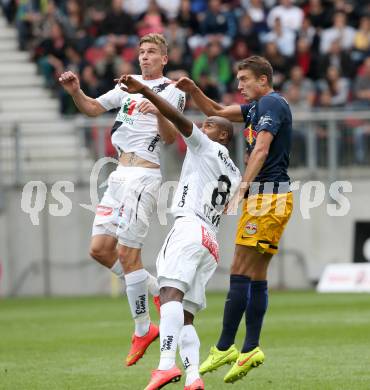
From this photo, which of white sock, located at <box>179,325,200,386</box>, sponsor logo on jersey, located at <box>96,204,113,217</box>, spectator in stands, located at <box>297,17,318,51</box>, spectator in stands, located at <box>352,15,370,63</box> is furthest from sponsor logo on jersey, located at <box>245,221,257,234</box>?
spectator in stands, located at <box>297,17,318,51</box>

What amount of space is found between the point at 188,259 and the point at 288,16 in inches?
666

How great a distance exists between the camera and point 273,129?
10.1 metres

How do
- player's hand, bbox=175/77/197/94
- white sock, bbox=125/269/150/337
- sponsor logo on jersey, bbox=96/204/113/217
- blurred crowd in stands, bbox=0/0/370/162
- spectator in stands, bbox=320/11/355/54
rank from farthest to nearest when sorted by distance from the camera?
spectator in stands, bbox=320/11/355/54, blurred crowd in stands, bbox=0/0/370/162, sponsor logo on jersey, bbox=96/204/113/217, white sock, bbox=125/269/150/337, player's hand, bbox=175/77/197/94

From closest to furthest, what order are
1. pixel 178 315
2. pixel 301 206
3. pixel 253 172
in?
pixel 178 315
pixel 253 172
pixel 301 206

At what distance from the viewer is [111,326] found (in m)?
15.5

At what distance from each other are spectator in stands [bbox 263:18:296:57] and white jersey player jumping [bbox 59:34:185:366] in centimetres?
1326

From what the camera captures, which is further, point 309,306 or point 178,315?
point 309,306

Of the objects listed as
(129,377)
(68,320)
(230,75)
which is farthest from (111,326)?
(230,75)

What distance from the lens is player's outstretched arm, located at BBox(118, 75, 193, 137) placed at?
899cm

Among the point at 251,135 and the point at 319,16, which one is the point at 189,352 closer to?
the point at 251,135

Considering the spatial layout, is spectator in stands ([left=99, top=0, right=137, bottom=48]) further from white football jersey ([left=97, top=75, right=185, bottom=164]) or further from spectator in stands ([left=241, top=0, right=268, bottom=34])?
white football jersey ([left=97, top=75, right=185, bottom=164])

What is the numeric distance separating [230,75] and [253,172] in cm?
1467

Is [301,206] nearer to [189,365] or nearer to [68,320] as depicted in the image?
[68,320]

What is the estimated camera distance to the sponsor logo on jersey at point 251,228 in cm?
1020
